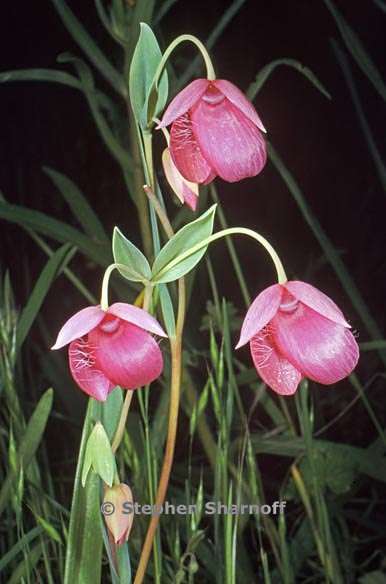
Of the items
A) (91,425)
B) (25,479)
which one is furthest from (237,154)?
(25,479)

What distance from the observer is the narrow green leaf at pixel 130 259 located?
0.59 meters

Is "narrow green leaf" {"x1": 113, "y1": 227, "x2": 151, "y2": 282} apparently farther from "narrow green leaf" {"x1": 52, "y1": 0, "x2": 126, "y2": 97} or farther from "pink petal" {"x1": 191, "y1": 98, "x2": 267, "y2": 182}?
"narrow green leaf" {"x1": 52, "y1": 0, "x2": 126, "y2": 97}

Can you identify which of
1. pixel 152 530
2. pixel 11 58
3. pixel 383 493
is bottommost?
pixel 383 493

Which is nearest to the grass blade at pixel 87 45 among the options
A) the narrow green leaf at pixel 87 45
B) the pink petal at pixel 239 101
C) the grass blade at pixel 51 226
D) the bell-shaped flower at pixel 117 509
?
the narrow green leaf at pixel 87 45

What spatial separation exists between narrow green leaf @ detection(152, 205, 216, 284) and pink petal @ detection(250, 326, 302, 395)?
0.18ft

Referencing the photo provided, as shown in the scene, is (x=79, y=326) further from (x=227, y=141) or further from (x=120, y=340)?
(x=227, y=141)

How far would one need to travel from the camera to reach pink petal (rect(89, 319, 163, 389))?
22.6 inches

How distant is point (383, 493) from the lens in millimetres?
992

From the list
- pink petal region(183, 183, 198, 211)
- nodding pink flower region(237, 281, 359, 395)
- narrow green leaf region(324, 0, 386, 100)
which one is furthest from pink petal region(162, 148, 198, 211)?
narrow green leaf region(324, 0, 386, 100)

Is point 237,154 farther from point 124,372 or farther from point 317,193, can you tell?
point 317,193

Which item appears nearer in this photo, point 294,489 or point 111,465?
point 111,465

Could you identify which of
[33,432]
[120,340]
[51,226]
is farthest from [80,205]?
[120,340]

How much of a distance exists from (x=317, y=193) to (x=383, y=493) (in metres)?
0.28

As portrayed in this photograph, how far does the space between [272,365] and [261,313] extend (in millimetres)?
48
